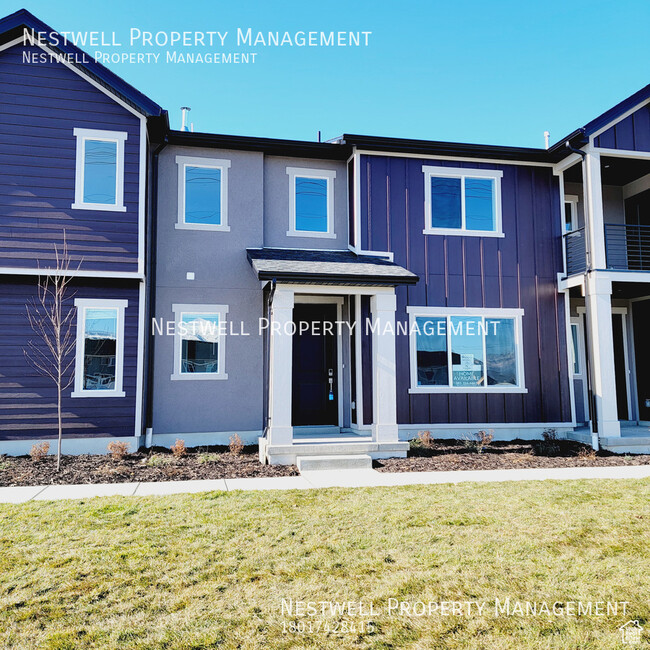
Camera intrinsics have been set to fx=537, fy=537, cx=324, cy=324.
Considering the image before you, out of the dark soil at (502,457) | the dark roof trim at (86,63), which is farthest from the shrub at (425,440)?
the dark roof trim at (86,63)

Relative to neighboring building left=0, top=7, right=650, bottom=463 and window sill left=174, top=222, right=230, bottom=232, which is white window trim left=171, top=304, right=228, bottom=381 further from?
window sill left=174, top=222, right=230, bottom=232

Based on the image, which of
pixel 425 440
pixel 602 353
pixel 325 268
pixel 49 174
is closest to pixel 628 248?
pixel 602 353

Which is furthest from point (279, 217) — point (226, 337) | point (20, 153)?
point (20, 153)

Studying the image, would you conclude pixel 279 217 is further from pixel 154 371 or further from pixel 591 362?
pixel 591 362

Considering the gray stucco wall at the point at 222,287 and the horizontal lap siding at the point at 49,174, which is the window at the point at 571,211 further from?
the horizontal lap siding at the point at 49,174

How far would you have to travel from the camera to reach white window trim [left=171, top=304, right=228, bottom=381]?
10430mm

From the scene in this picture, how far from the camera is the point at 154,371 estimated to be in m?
10.3

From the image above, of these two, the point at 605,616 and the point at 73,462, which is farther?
the point at 73,462

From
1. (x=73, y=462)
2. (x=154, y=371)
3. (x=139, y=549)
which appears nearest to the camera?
(x=139, y=549)

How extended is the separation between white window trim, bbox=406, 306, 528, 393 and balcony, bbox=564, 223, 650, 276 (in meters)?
1.79

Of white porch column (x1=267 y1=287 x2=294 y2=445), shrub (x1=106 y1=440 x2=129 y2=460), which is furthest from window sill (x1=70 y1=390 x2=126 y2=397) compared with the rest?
white porch column (x1=267 y1=287 x2=294 y2=445)

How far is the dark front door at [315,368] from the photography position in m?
11.3

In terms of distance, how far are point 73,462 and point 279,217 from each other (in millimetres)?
6061

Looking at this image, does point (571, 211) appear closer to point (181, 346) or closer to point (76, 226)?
point (181, 346)
